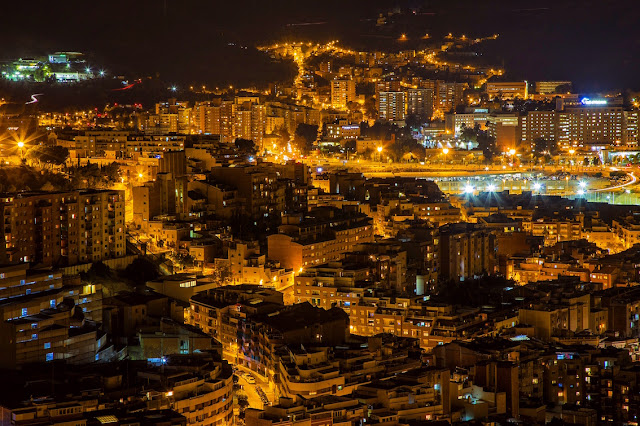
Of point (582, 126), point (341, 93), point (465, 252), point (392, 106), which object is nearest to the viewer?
point (465, 252)

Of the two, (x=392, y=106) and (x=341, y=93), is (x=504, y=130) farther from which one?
(x=341, y=93)

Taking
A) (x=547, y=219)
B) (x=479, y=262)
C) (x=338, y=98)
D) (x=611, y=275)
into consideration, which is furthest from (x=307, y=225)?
(x=338, y=98)

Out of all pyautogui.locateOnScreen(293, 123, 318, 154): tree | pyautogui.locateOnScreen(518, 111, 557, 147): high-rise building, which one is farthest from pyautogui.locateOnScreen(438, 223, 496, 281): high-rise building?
pyautogui.locateOnScreen(518, 111, 557, 147): high-rise building

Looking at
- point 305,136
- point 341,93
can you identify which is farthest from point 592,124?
point 305,136

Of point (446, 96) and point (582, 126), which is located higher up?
point (446, 96)

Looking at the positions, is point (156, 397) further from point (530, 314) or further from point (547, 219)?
point (547, 219)

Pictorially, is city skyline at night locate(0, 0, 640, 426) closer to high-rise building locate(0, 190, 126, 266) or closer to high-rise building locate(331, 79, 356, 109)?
high-rise building locate(0, 190, 126, 266)

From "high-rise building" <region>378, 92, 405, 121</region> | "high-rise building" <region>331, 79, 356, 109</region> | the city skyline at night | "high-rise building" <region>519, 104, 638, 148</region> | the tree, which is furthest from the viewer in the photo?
"high-rise building" <region>331, 79, 356, 109</region>
